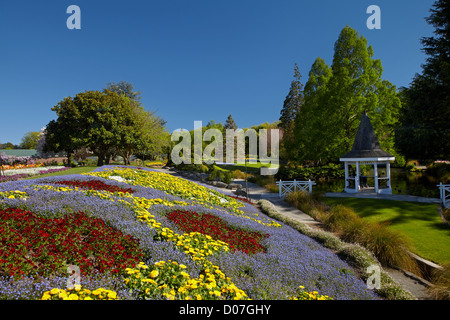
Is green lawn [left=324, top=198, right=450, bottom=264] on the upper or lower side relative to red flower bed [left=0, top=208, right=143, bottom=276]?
lower

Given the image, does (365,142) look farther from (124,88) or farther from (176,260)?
(124,88)

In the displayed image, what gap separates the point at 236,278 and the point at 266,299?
0.60m

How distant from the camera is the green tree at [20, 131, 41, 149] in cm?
7335

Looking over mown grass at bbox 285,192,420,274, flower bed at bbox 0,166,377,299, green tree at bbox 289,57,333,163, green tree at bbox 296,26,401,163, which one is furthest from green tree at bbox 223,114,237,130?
flower bed at bbox 0,166,377,299

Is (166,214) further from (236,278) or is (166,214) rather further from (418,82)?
(418,82)

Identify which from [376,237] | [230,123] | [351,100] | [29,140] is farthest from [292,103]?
[29,140]

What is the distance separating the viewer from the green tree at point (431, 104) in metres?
17.4

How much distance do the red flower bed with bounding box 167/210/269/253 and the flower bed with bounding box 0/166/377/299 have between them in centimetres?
2

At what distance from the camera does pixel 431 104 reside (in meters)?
18.2

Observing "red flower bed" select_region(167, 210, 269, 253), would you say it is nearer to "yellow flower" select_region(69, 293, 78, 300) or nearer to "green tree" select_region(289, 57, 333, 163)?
"yellow flower" select_region(69, 293, 78, 300)

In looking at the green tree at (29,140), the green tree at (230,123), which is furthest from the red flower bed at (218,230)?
the green tree at (29,140)

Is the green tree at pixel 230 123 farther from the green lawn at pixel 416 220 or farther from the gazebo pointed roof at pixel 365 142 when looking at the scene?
the green lawn at pixel 416 220

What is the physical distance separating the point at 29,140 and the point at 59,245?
95.3 meters

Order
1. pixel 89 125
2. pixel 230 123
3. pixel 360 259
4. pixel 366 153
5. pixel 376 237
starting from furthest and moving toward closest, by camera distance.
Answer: pixel 230 123 → pixel 89 125 → pixel 366 153 → pixel 376 237 → pixel 360 259
